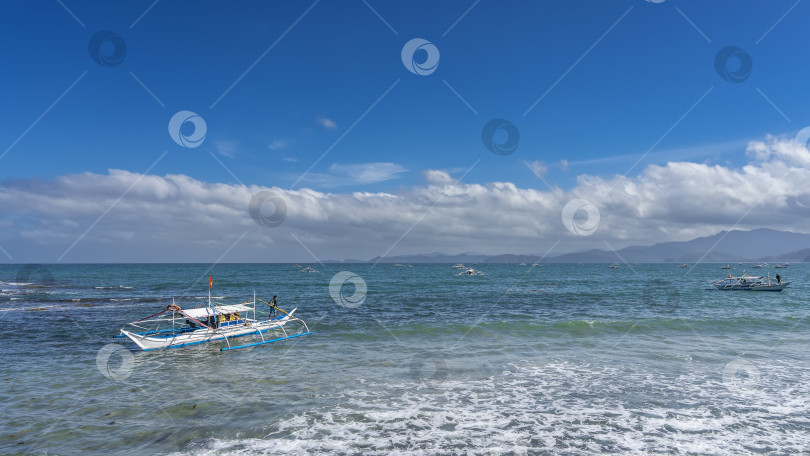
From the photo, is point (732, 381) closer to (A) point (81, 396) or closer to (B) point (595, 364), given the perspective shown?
(B) point (595, 364)

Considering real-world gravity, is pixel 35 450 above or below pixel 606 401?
above

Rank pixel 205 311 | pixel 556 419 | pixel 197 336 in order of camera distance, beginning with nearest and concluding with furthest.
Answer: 1. pixel 556 419
2. pixel 197 336
3. pixel 205 311

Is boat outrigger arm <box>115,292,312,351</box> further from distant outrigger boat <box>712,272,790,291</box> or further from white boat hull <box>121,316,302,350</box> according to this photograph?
distant outrigger boat <box>712,272,790,291</box>

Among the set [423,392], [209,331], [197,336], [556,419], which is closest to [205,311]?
[209,331]

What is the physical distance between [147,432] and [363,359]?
37.5ft

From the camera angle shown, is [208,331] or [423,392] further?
[208,331]

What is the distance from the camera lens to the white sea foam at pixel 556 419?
41.2ft

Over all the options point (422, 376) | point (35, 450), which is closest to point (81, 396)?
point (35, 450)

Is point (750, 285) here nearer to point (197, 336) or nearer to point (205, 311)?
point (205, 311)

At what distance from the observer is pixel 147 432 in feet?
45.0

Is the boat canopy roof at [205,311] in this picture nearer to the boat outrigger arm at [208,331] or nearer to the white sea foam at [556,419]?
the boat outrigger arm at [208,331]

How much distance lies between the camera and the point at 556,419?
48.2 feet

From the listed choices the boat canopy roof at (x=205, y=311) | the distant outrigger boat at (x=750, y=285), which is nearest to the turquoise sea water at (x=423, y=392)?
the boat canopy roof at (x=205, y=311)

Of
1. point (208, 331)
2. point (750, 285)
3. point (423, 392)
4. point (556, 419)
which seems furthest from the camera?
point (750, 285)
